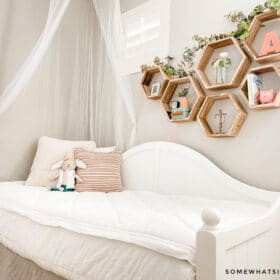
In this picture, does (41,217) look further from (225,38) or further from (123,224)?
(225,38)

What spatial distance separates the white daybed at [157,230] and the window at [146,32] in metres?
Result: 0.96

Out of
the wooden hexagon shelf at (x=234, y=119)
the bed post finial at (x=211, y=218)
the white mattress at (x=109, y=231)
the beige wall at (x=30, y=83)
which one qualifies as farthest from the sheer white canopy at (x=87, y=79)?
the bed post finial at (x=211, y=218)

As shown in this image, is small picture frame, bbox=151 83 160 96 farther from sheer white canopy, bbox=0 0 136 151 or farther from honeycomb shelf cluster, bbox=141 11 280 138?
sheer white canopy, bbox=0 0 136 151

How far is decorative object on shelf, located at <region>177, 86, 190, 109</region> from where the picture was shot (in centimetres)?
231

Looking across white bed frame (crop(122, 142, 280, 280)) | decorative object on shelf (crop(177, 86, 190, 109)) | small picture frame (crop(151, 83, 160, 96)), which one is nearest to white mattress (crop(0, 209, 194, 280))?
white bed frame (crop(122, 142, 280, 280))

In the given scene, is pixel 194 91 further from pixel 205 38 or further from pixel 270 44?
pixel 270 44

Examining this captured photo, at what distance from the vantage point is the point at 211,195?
2010 millimetres

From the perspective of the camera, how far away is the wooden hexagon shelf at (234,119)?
1.97 meters

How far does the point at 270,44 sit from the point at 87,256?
160 centimetres

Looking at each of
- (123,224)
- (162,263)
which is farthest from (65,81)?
(162,263)

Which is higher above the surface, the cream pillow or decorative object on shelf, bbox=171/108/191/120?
decorative object on shelf, bbox=171/108/191/120

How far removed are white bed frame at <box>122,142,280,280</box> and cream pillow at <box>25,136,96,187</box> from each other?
460 millimetres

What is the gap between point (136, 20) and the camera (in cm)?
284

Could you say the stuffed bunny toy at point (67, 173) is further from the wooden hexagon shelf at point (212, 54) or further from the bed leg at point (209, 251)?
the bed leg at point (209, 251)
